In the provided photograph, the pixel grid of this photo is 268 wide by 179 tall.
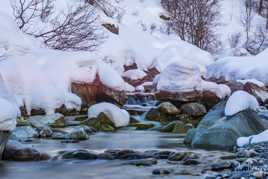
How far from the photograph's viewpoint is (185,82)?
1656 cm

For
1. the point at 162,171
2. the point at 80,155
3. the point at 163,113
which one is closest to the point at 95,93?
the point at 163,113

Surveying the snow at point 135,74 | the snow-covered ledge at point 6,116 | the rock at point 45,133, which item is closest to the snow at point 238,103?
the rock at point 45,133

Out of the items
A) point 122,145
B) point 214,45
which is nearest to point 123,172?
point 122,145

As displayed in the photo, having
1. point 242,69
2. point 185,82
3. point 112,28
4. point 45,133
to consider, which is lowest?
point 45,133

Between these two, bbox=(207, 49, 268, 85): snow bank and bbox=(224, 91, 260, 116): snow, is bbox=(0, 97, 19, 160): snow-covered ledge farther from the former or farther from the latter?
bbox=(207, 49, 268, 85): snow bank

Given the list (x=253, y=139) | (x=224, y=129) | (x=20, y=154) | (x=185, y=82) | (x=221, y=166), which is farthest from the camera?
(x=185, y=82)

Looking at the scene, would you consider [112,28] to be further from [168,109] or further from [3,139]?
[3,139]

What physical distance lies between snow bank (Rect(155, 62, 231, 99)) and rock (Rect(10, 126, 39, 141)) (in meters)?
5.99

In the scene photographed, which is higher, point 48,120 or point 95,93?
point 95,93

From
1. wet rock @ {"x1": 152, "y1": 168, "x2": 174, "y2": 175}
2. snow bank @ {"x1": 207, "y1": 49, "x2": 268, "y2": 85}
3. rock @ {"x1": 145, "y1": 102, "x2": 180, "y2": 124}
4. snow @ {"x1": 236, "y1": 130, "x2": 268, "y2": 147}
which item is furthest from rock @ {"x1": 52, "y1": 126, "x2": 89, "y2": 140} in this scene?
snow bank @ {"x1": 207, "y1": 49, "x2": 268, "y2": 85}

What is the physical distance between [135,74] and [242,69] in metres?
3.83

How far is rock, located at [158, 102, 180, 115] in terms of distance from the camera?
15.2 metres

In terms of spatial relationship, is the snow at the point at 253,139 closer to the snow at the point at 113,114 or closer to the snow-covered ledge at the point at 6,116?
the snow-covered ledge at the point at 6,116

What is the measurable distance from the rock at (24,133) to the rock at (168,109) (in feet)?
15.0
